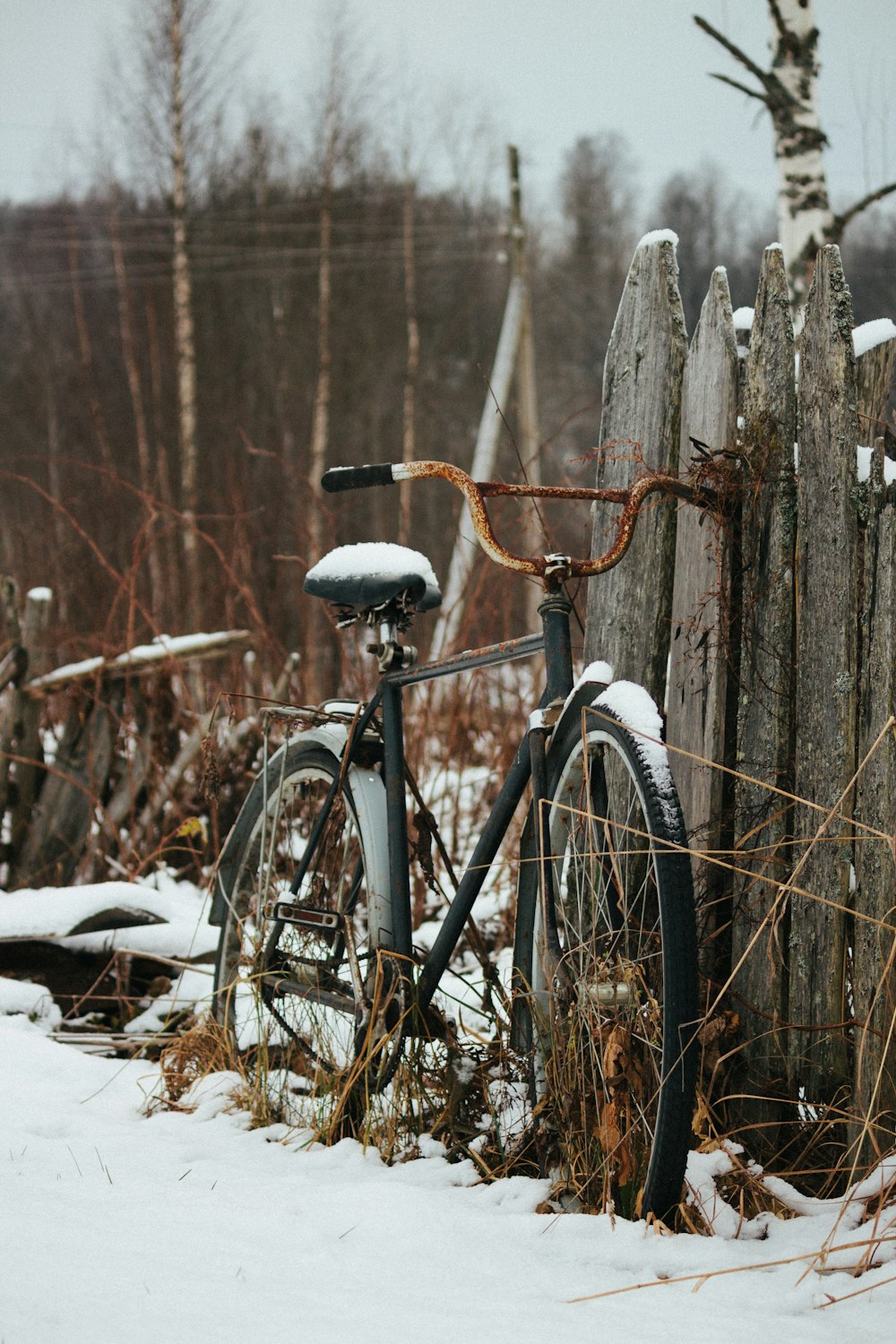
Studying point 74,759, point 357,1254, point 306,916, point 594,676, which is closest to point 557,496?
point 594,676

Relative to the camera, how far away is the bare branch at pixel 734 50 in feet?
19.0

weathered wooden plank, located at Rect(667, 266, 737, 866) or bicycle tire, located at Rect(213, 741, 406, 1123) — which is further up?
weathered wooden plank, located at Rect(667, 266, 737, 866)

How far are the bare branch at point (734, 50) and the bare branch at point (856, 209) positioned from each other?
0.85 meters

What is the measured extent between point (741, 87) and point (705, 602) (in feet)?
16.4

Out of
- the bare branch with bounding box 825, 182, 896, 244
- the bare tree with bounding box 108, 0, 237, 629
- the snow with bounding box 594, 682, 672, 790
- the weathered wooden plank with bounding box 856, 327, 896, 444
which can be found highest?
the bare tree with bounding box 108, 0, 237, 629

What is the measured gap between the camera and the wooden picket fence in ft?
6.34

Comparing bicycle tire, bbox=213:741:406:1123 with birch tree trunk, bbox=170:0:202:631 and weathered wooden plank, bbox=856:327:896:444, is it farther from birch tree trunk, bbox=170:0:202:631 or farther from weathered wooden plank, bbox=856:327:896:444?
birch tree trunk, bbox=170:0:202:631

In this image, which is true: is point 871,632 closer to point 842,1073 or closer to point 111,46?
point 842,1073

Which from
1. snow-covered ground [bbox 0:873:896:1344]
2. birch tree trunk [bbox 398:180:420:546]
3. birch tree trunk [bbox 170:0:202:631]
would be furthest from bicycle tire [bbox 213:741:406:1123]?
birch tree trunk [bbox 398:180:420:546]

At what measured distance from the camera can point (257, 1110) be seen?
2.49 metres

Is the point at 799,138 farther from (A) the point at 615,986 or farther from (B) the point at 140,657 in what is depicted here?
(A) the point at 615,986

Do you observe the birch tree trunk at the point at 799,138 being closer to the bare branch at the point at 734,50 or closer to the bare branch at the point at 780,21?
the bare branch at the point at 780,21

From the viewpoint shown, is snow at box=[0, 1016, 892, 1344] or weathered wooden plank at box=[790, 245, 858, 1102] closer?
snow at box=[0, 1016, 892, 1344]

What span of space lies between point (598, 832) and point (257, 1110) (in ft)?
3.53
